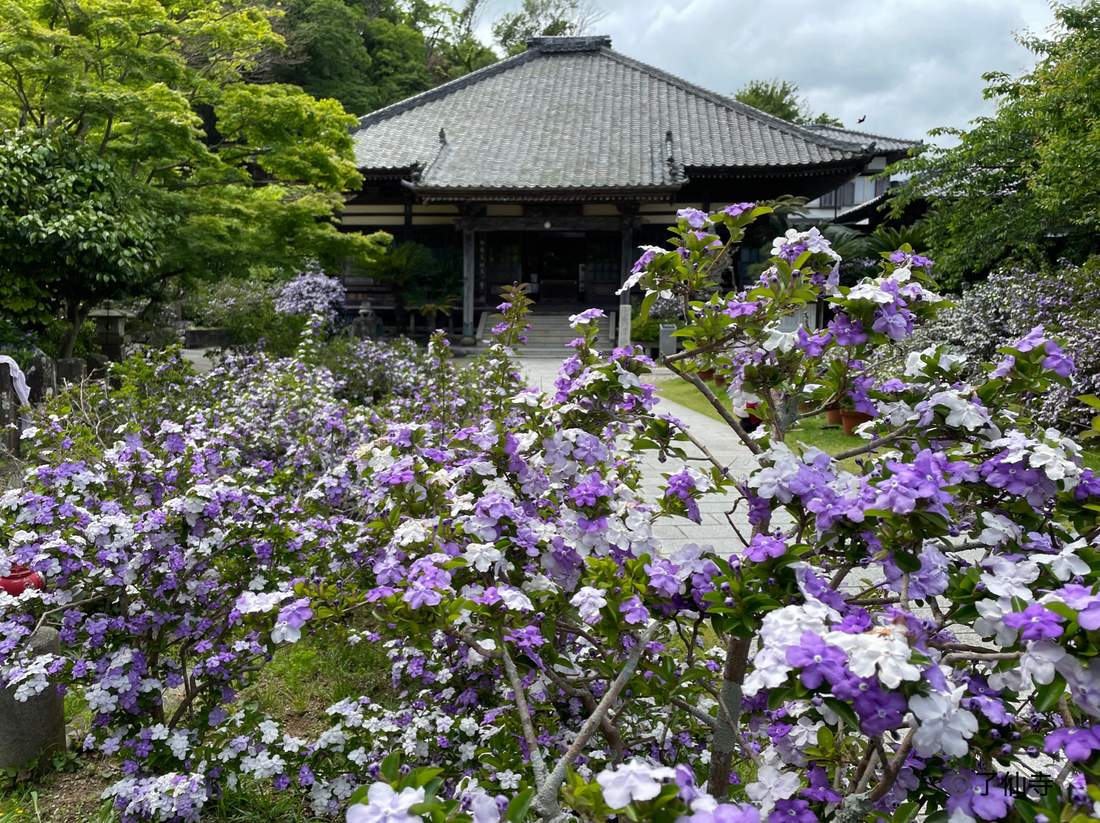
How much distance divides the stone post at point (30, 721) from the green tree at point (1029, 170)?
8685 mm

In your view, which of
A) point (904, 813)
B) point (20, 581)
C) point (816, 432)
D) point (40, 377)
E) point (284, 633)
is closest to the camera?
point (904, 813)

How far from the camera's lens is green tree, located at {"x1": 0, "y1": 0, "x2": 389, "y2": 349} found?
21.0 feet

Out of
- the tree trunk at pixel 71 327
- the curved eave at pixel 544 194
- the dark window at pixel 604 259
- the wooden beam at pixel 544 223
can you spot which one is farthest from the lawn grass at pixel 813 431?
the dark window at pixel 604 259

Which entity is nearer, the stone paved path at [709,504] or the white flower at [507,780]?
the white flower at [507,780]

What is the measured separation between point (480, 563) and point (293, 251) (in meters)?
8.31

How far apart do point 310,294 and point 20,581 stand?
38.5 feet

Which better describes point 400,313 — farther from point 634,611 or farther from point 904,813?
point 904,813

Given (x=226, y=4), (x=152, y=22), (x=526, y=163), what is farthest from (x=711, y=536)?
(x=526, y=163)

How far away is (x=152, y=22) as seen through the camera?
664 cm

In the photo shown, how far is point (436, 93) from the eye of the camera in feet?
60.3

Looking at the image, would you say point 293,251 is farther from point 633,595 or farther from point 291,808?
point 633,595

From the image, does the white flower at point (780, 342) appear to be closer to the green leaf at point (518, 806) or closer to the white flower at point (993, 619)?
the white flower at point (993, 619)

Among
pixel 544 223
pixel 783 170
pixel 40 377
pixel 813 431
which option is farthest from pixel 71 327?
pixel 783 170

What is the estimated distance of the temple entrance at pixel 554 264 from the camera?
56.6 feet
